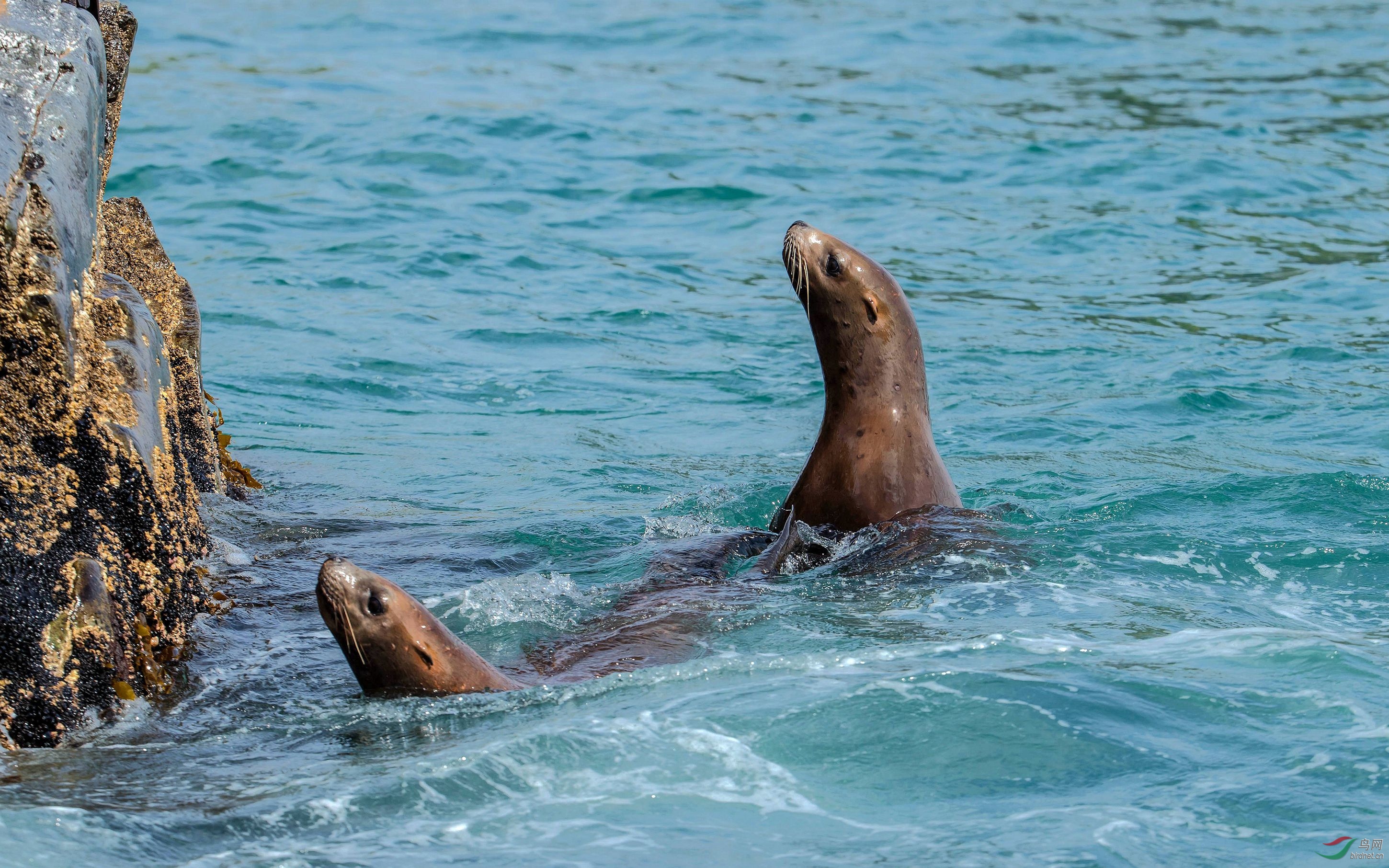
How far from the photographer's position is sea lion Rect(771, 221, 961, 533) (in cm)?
589

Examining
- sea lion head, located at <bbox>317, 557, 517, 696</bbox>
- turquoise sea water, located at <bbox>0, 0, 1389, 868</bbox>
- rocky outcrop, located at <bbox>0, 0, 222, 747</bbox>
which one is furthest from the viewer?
sea lion head, located at <bbox>317, 557, 517, 696</bbox>

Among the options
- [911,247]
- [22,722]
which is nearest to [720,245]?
[911,247]

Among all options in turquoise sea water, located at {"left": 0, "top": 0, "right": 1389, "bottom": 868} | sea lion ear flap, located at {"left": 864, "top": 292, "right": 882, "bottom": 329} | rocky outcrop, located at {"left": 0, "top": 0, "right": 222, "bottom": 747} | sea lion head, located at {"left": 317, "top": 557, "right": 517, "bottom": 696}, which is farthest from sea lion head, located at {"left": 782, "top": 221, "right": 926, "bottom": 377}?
rocky outcrop, located at {"left": 0, "top": 0, "right": 222, "bottom": 747}

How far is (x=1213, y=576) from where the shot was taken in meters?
5.54

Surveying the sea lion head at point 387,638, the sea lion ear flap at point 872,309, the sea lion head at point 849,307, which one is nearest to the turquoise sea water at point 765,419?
the sea lion head at point 387,638

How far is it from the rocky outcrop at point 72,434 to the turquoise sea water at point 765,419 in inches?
8.6

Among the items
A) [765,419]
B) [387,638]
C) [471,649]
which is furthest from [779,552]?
[765,419]

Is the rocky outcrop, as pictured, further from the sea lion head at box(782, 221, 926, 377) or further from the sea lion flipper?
the sea lion head at box(782, 221, 926, 377)

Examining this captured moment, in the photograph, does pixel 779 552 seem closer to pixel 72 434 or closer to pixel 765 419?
pixel 72 434

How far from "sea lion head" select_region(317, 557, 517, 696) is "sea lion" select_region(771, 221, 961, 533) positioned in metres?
1.95

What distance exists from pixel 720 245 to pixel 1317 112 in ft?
23.4

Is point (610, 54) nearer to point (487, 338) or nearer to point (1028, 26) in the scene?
point (1028, 26)

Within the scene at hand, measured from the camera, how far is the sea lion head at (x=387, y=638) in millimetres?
4305

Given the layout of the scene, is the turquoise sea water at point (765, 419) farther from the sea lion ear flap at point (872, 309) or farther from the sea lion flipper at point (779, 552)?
the sea lion ear flap at point (872, 309)
